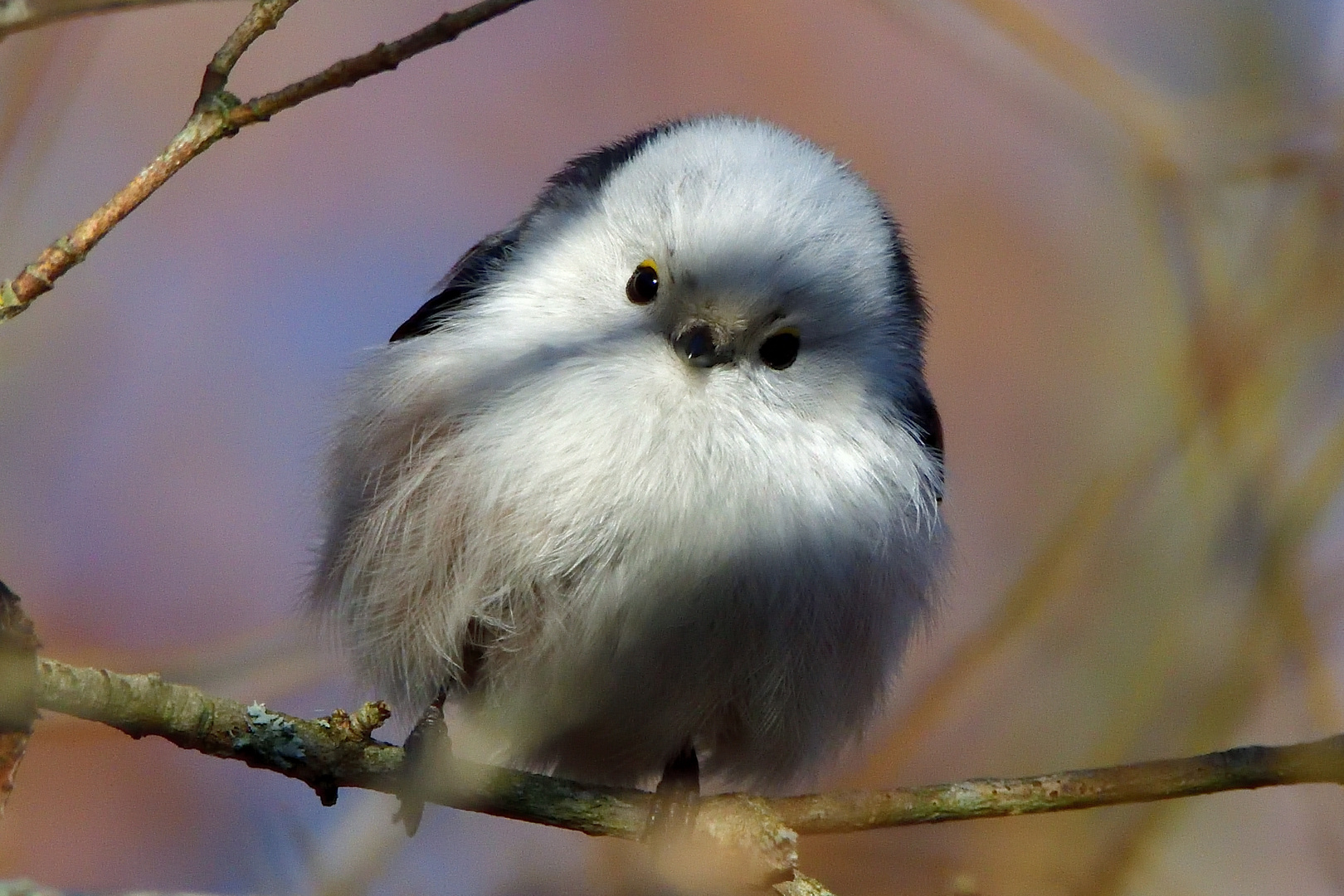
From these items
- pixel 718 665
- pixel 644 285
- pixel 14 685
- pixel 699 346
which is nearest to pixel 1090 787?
pixel 718 665

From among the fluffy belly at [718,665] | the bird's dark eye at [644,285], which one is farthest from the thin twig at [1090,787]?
the bird's dark eye at [644,285]

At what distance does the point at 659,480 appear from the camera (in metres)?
1.92

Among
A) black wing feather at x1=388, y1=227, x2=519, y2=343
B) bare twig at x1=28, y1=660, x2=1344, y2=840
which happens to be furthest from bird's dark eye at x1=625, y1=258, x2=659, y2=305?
bare twig at x1=28, y1=660, x2=1344, y2=840

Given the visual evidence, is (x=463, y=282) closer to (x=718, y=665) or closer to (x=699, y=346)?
(x=699, y=346)

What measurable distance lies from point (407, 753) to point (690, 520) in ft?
1.77

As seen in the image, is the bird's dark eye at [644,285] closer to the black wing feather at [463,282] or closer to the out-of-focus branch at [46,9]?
the black wing feather at [463,282]

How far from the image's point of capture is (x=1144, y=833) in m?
1.93

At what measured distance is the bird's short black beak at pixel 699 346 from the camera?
77.2 inches

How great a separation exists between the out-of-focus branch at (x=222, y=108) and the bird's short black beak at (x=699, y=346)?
775mm

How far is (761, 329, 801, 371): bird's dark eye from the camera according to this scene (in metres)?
2.07

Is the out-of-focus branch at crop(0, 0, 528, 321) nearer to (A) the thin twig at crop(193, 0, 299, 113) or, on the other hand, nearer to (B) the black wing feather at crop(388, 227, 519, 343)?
(A) the thin twig at crop(193, 0, 299, 113)

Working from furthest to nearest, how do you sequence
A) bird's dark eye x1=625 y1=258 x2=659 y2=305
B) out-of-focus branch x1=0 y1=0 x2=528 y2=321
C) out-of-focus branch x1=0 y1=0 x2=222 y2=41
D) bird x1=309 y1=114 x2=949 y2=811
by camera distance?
bird's dark eye x1=625 y1=258 x2=659 y2=305 → bird x1=309 y1=114 x2=949 y2=811 → out-of-focus branch x1=0 y1=0 x2=528 y2=321 → out-of-focus branch x1=0 y1=0 x2=222 y2=41

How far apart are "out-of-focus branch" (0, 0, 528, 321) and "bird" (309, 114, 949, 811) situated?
2.57ft

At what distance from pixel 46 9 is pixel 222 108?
1.04 feet
